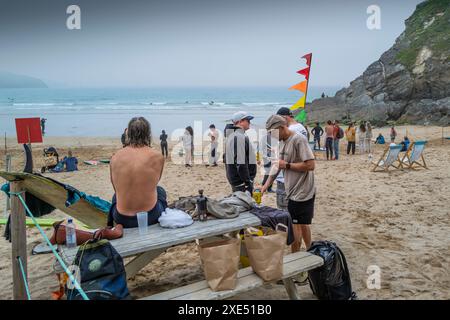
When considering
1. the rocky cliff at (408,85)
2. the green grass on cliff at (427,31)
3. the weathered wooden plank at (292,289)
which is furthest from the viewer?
the green grass on cliff at (427,31)

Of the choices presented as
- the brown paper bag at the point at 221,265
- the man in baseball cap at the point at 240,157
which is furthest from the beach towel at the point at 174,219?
the man in baseball cap at the point at 240,157

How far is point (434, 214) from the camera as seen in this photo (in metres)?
6.12

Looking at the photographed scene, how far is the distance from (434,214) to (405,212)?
1.43 feet

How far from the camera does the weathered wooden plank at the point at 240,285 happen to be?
9.10 ft

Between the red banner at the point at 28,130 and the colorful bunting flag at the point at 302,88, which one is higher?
the colorful bunting flag at the point at 302,88

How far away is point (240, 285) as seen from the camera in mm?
2873

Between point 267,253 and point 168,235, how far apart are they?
825 mm

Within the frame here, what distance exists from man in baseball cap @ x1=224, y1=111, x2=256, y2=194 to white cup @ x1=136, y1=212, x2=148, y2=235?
170 centimetres

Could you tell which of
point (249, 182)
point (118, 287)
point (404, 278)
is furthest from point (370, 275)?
point (118, 287)

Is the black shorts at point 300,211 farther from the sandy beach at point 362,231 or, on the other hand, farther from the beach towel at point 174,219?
the beach towel at point 174,219

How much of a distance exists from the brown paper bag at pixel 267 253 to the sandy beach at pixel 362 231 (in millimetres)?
755

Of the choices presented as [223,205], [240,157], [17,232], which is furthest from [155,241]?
[240,157]

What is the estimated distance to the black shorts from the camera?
12.8ft

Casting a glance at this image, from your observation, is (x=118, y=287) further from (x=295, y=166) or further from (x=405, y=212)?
(x=405, y=212)
